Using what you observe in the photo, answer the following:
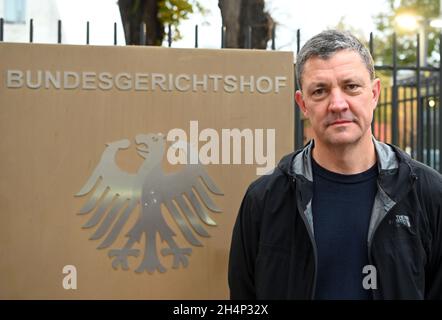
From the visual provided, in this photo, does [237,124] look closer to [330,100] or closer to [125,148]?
[125,148]

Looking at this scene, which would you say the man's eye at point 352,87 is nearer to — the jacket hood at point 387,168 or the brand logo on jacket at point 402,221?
the jacket hood at point 387,168

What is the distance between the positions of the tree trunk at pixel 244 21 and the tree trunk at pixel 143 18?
1828 millimetres

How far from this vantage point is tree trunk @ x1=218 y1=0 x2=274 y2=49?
593cm

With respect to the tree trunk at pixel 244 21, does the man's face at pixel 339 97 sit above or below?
below

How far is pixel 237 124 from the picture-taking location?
13.6ft

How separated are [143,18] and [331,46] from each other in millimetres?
5704

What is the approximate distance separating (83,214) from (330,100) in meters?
2.17

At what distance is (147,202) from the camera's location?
13.3 feet

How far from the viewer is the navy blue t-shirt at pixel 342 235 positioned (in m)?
2.25

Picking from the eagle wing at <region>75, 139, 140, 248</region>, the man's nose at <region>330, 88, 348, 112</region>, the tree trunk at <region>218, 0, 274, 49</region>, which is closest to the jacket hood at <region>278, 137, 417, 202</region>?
the man's nose at <region>330, 88, 348, 112</region>

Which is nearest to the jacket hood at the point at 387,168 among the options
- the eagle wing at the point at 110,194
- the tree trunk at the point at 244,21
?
the eagle wing at the point at 110,194

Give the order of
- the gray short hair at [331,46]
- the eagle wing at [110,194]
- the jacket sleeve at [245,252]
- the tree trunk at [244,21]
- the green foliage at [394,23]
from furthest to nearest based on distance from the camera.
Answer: the green foliage at [394,23] → the tree trunk at [244,21] → the eagle wing at [110,194] → the jacket sleeve at [245,252] → the gray short hair at [331,46]

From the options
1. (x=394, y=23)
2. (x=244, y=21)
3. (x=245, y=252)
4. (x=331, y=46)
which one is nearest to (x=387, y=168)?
(x=331, y=46)

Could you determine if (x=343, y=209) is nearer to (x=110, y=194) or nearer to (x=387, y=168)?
(x=387, y=168)
